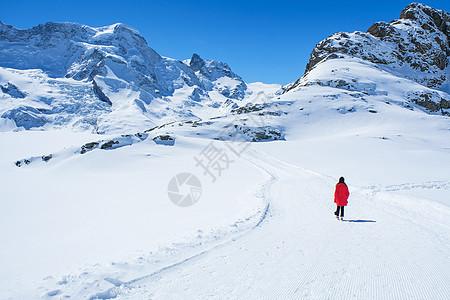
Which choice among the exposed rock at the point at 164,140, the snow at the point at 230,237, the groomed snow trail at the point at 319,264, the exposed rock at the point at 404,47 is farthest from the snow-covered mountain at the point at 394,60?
the groomed snow trail at the point at 319,264

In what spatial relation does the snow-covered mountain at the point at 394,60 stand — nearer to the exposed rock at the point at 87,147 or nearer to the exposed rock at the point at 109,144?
the exposed rock at the point at 109,144

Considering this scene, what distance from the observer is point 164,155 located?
36.3 m

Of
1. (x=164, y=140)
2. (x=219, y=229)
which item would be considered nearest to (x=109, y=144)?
(x=164, y=140)

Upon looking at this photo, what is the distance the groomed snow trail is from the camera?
518cm

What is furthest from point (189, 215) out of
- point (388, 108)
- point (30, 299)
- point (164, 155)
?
point (388, 108)

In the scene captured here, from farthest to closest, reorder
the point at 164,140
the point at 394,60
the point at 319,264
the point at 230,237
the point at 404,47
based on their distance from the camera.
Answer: the point at 404,47 → the point at 394,60 → the point at 164,140 → the point at 230,237 → the point at 319,264

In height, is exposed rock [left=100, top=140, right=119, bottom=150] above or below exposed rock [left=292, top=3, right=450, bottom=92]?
below

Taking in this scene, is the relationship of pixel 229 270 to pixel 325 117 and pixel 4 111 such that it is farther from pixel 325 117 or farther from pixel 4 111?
pixel 4 111

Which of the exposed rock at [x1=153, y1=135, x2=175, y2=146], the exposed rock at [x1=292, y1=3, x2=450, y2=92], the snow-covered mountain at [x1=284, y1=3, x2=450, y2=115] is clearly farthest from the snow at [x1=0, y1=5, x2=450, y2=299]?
the exposed rock at [x1=292, y1=3, x2=450, y2=92]

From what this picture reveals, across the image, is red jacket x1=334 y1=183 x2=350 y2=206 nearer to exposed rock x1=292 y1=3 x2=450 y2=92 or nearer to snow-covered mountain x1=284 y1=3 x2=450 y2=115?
snow-covered mountain x1=284 y1=3 x2=450 y2=115

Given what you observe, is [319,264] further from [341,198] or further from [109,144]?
[109,144]

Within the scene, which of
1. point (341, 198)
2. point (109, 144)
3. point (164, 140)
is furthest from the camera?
point (164, 140)

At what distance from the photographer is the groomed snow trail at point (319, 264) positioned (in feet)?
17.0

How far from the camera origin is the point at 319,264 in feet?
20.5
